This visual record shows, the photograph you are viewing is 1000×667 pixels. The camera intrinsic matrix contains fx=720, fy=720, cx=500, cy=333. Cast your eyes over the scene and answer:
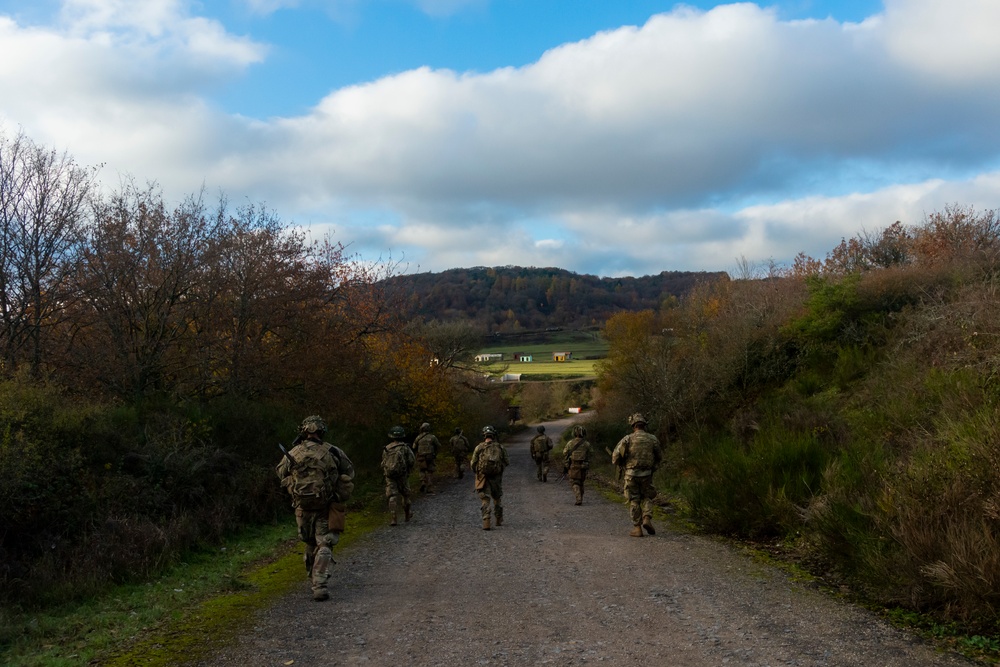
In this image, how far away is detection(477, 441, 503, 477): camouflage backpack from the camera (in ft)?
45.7

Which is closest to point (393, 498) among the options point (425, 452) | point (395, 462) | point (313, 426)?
point (395, 462)

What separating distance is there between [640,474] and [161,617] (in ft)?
24.5

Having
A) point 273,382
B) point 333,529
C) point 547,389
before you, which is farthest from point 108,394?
point 547,389

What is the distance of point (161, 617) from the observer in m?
7.53

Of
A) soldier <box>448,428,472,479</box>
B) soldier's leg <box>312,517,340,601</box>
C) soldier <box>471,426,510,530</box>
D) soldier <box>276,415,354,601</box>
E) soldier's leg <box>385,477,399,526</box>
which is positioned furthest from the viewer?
soldier <box>448,428,472,479</box>

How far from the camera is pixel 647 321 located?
58.8 m

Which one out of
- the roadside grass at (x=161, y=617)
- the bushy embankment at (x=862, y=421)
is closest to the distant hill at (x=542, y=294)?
the bushy embankment at (x=862, y=421)

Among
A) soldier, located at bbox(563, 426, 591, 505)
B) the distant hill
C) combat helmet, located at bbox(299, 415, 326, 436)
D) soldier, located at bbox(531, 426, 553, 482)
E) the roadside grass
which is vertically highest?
the distant hill

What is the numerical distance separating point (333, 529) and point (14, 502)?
4.57m

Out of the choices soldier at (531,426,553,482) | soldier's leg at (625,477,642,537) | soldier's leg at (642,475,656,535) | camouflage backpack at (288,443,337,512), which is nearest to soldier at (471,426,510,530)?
soldier's leg at (625,477,642,537)

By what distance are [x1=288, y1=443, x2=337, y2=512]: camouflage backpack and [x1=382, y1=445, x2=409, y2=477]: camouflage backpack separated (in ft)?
19.8

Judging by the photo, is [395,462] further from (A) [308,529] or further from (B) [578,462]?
(A) [308,529]

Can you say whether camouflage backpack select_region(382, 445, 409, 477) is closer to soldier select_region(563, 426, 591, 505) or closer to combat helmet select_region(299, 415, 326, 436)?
soldier select_region(563, 426, 591, 505)

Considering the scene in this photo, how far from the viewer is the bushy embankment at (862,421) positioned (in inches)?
262
